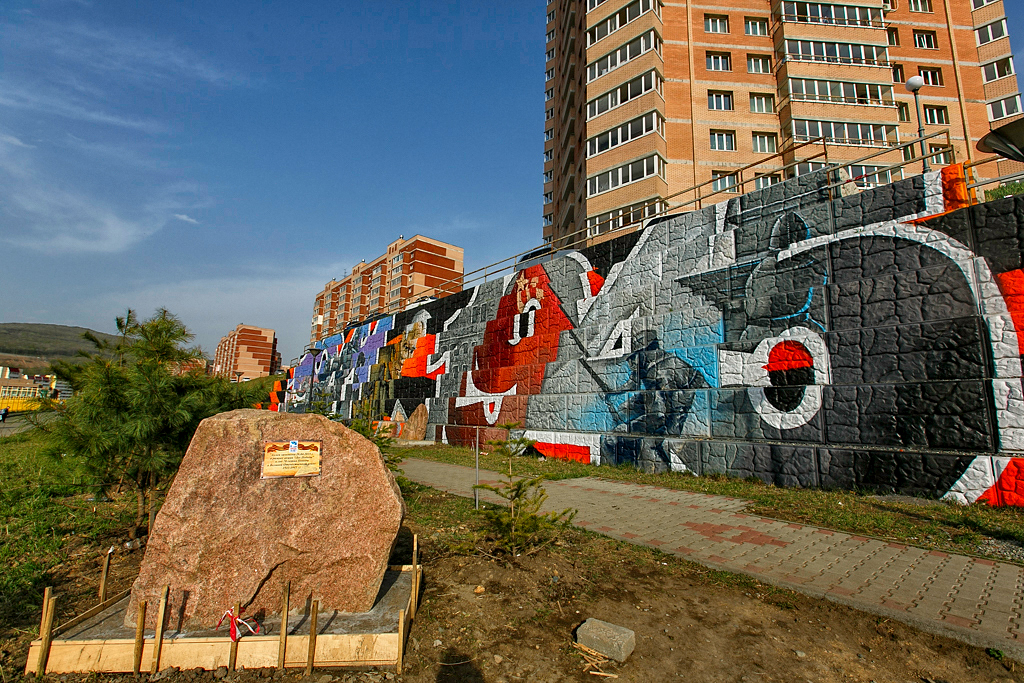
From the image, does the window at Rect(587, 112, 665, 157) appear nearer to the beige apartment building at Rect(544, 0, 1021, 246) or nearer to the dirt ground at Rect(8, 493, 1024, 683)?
the beige apartment building at Rect(544, 0, 1021, 246)

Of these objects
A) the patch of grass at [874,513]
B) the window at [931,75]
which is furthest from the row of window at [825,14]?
the patch of grass at [874,513]

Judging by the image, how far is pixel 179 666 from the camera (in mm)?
2896

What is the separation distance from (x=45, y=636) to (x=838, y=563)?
628 centimetres

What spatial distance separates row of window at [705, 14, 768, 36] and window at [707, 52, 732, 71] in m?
1.54

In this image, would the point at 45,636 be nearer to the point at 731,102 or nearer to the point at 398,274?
the point at 731,102

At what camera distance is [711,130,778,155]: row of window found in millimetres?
26531

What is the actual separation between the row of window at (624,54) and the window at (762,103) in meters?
6.39

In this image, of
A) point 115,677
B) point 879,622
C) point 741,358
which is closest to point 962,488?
point 741,358

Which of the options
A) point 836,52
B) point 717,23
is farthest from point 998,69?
point 717,23

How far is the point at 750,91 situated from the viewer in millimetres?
27125

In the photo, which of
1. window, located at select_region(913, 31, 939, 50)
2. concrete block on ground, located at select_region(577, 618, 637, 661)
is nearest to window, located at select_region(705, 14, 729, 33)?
window, located at select_region(913, 31, 939, 50)

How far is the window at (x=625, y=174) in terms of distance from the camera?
23.7 meters

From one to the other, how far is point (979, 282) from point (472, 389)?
13.5m

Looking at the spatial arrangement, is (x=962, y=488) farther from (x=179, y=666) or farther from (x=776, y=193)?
(x=179, y=666)
